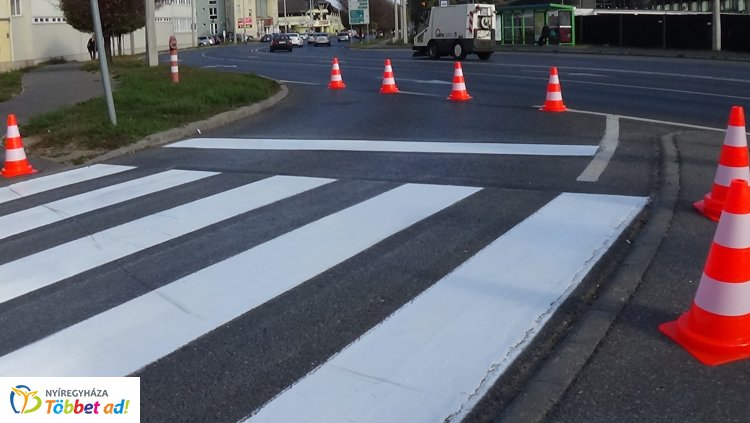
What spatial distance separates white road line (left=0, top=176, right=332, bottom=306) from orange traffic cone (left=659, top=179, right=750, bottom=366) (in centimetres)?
420

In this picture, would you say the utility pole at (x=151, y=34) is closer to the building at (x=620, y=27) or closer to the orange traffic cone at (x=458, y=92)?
the orange traffic cone at (x=458, y=92)

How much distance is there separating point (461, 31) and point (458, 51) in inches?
35.8

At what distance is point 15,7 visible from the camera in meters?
42.3

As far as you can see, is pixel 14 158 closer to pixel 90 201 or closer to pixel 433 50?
pixel 90 201

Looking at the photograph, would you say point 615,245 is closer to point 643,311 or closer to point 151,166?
point 643,311

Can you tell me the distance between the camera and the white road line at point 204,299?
15.3 ft

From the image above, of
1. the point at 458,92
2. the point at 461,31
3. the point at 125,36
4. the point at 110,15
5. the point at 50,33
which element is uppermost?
the point at 125,36

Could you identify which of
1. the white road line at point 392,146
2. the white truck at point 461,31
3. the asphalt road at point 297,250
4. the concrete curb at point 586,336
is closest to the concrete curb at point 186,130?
the white road line at point 392,146

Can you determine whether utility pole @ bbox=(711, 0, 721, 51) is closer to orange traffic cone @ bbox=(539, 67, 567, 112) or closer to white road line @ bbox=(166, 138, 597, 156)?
orange traffic cone @ bbox=(539, 67, 567, 112)

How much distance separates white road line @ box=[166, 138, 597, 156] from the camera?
10.5m

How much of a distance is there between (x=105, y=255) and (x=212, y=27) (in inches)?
5258

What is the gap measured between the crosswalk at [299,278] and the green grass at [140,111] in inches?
129

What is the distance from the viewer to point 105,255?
21.9 ft

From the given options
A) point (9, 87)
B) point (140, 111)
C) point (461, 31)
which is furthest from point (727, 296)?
point (461, 31)
